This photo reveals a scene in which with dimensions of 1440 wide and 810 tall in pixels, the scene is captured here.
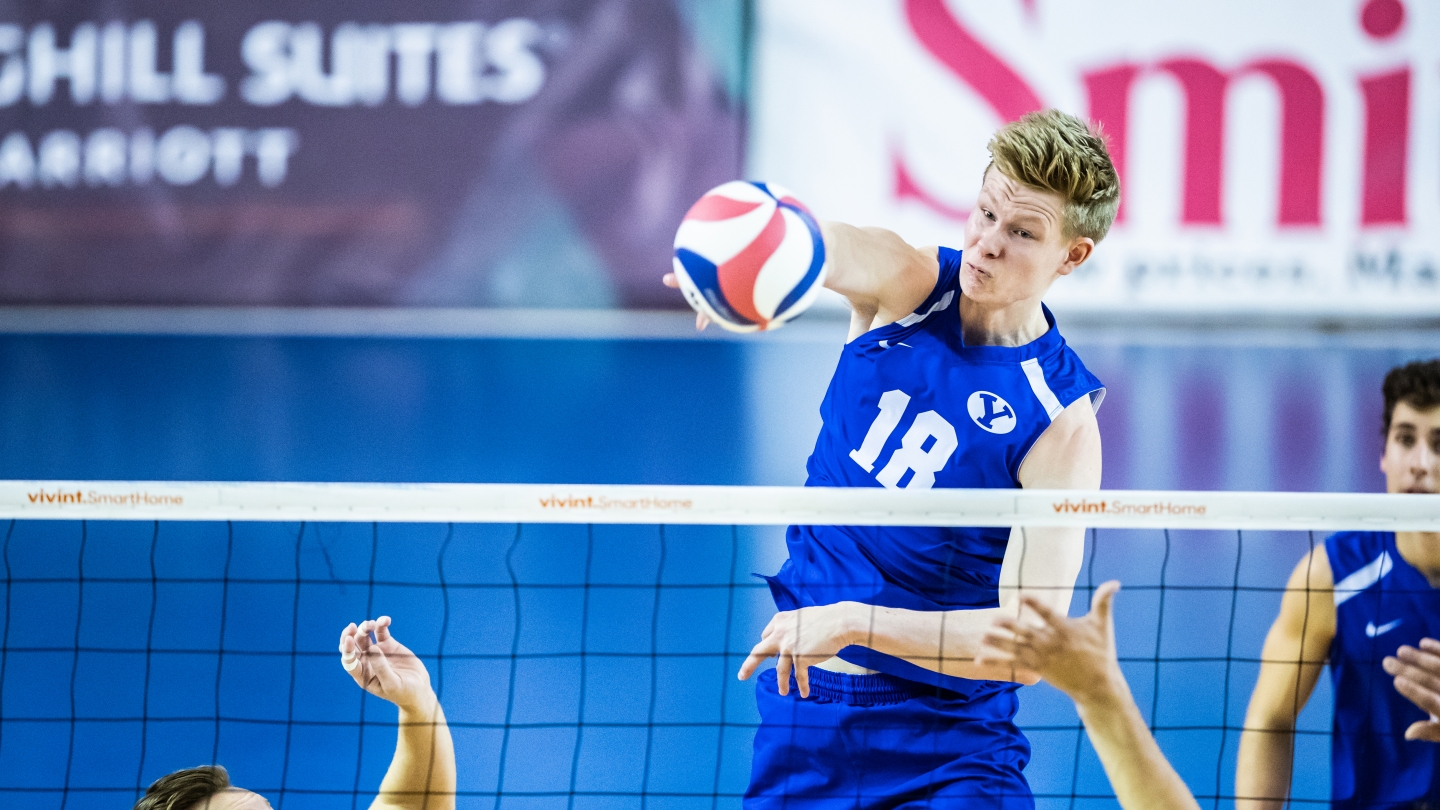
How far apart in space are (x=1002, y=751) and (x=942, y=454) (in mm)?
687

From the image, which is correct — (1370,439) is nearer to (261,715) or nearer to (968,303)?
(968,303)

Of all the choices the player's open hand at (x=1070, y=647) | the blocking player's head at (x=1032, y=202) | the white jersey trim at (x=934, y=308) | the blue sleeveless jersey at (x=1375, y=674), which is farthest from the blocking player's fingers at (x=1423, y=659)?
the white jersey trim at (x=934, y=308)

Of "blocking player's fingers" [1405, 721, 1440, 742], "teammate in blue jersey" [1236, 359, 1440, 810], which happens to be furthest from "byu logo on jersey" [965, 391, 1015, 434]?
"blocking player's fingers" [1405, 721, 1440, 742]

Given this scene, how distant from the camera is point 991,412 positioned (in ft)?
9.46

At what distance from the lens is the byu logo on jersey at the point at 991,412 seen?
2.87 m

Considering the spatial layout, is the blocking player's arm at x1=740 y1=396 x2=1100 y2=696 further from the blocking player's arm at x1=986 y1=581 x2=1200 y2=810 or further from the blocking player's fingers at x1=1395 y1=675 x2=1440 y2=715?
the blocking player's fingers at x1=1395 y1=675 x2=1440 y2=715

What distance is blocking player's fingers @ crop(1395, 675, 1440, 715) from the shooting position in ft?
8.61

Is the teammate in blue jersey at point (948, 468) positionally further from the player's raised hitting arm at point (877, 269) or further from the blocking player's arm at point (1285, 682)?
the blocking player's arm at point (1285, 682)

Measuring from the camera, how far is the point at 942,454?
2.91m

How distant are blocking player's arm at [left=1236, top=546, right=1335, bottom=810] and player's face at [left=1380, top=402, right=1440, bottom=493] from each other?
0.25 m

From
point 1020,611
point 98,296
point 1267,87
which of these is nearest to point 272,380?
point 98,296

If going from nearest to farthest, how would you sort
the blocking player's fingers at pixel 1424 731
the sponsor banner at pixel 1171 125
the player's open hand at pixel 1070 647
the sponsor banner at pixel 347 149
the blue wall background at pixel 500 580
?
the player's open hand at pixel 1070 647 → the blocking player's fingers at pixel 1424 731 → the blue wall background at pixel 500 580 → the sponsor banner at pixel 1171 125 → the sponsor banner at pixel 347 149

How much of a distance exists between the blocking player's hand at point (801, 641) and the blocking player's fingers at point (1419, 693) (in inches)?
44.5

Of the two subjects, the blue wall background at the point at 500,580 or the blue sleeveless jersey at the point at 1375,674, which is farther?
the blue wall background at the point at 500,580
